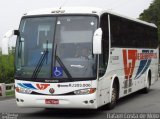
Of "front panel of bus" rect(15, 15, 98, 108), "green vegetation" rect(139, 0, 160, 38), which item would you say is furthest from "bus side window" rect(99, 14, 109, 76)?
"green vegetation" rect(139, 0, 160, 38)

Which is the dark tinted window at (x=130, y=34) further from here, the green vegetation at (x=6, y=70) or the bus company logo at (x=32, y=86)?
the green vegetation at (x=6, y=70)

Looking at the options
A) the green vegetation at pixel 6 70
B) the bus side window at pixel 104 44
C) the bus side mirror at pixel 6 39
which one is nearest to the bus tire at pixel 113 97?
the bus side window at pixel 104 44

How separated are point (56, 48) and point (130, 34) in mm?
5510

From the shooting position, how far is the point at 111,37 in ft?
50.6

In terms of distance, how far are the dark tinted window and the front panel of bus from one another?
2106 millimetres

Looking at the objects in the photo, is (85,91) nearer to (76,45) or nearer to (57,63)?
(57,63)

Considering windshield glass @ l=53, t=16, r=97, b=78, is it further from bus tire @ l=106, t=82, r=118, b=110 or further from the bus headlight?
bus tire @ l=106, t=82, r=118, b=110

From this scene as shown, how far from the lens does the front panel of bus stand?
1333 cm

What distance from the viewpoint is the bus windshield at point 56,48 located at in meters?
13.5

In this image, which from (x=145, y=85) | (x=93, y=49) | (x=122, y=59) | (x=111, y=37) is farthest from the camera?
(x=145, y=85)

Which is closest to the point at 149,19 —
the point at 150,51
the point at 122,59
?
the point at 150,51

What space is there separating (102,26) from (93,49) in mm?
1486

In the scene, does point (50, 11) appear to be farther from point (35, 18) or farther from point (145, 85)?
point (145, 85)

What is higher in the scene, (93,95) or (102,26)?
(102,26)
